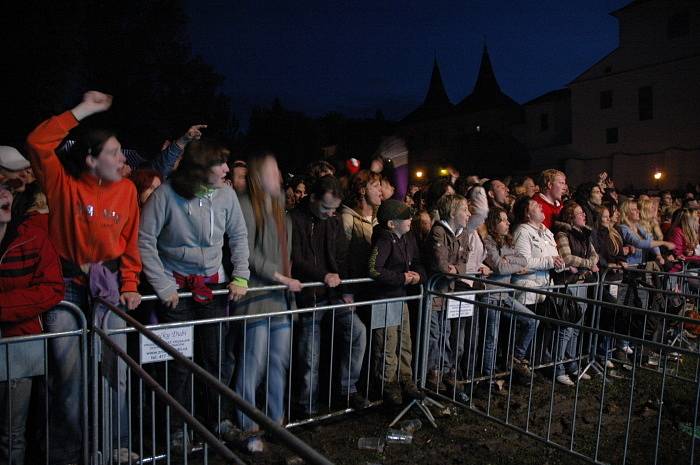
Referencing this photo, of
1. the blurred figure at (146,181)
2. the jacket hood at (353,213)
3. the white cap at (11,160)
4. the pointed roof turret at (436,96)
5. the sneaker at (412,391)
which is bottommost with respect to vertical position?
the sneaker at (412,391)

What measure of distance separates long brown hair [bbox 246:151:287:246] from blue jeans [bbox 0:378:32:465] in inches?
82.0

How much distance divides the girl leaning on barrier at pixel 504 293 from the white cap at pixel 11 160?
4687 millimetres

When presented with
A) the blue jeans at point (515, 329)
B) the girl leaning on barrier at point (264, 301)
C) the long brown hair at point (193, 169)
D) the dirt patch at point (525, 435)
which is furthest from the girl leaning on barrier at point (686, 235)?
the long brown hair at point (193, 169)

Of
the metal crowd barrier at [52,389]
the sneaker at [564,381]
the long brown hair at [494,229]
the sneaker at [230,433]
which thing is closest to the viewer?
the metal crowd barrier at [52,389]

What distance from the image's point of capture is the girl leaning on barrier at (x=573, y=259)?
6750 millimetres

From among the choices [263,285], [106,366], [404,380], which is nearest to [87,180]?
[106,366]

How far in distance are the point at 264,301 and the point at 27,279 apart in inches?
72.1

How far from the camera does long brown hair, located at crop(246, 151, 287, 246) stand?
482cm

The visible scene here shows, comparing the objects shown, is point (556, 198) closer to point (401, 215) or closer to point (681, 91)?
point (401, 215)

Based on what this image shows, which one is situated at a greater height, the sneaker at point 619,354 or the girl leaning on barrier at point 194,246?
the girl leaning on barrier at point 194,246

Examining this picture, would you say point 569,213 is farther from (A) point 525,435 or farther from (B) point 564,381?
(A) point 525,435

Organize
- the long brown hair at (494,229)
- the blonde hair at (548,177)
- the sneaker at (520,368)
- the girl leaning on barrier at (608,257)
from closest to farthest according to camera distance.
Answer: the sneaker at (520,368) < the long brown hair at (494,229) < the girl leaning on barrier at (608,257) < the blonde hair at (548,177)

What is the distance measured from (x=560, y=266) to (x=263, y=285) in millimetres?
3782

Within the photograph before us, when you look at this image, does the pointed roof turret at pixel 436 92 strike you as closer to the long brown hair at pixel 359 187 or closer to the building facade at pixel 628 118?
the building facade at pixel 628 118
